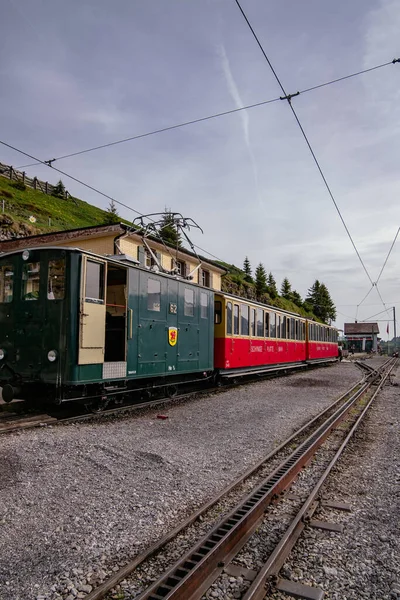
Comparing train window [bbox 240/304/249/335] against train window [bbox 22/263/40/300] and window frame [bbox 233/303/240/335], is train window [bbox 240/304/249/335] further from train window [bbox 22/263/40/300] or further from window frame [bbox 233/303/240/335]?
Result: train window [bbox 22/263/40/300]

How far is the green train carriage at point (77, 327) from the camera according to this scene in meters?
7.98

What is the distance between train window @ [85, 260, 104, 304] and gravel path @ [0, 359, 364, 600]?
94.8 inches

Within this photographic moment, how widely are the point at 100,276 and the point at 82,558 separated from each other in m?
5.95

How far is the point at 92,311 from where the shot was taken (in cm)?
832

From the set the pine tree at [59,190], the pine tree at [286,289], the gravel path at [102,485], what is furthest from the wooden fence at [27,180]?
the gravel path at [102,485]

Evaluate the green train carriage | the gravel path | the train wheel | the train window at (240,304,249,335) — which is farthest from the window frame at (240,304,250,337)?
the gravel path

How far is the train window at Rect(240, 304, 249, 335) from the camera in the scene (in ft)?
51.5

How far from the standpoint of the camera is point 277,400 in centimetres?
1223

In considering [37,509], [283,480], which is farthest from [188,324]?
[37,509]

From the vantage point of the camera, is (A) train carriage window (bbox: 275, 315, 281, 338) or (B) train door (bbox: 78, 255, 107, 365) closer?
(B) train door (bbox: 78, 255, 107, 365)

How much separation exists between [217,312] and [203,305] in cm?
173

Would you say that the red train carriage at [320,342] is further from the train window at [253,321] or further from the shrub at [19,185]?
the shrub at [19,185]

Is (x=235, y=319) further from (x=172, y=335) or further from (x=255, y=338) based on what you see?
(x=172, y=335)

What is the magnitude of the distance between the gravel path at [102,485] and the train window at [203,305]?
3.90 metres
